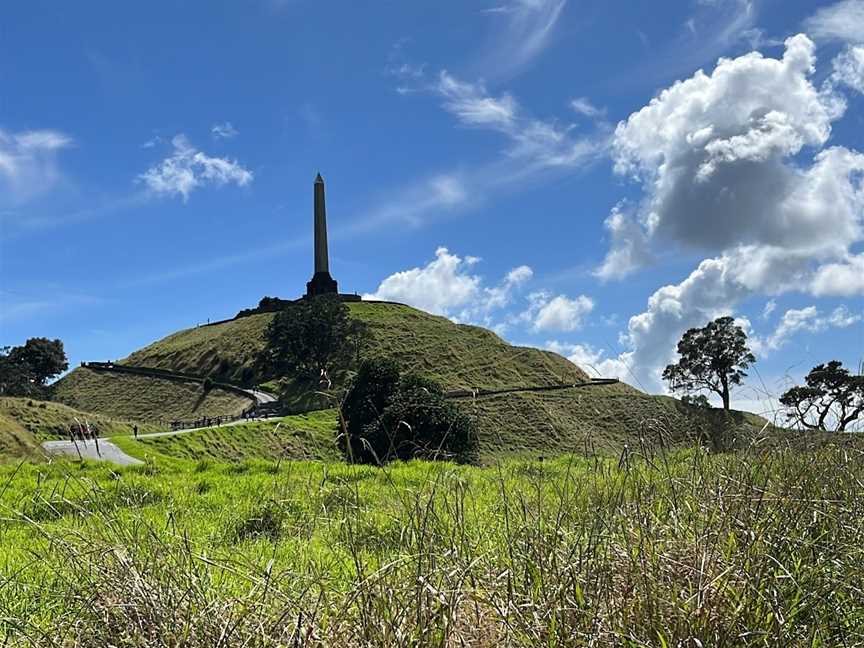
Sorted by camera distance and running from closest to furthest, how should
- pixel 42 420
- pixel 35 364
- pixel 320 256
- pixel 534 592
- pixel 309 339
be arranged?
pixel 534 592, pixel 42 420, pixel 309 339, pixel 35 364, pixel 320 256

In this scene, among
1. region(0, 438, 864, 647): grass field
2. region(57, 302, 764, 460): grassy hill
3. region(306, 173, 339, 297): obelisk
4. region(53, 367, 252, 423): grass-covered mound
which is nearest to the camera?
region(0, 438, 864, 647): grass field

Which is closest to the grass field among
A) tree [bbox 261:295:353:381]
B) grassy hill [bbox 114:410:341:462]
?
grassy hill [bbox 114:410:341:462]

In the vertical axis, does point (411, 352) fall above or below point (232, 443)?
above

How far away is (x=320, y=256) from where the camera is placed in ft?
390

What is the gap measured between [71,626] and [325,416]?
62.8 metres

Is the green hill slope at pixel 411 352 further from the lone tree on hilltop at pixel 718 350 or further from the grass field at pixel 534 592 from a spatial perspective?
the grass field at pixel 534 592

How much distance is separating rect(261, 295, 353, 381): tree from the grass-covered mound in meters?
7.40

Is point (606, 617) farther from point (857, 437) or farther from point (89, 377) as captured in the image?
point (89, 377)

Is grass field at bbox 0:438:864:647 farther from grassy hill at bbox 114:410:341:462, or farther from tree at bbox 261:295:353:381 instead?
tree at bbox 261:295:353:381

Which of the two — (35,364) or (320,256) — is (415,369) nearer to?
(320,256)

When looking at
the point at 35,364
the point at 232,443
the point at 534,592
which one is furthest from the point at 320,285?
the point at 534,592

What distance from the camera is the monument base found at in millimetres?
119188

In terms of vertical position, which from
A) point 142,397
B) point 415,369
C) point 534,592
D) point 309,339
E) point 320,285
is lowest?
point 534,592

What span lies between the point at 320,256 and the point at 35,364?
147 feet
